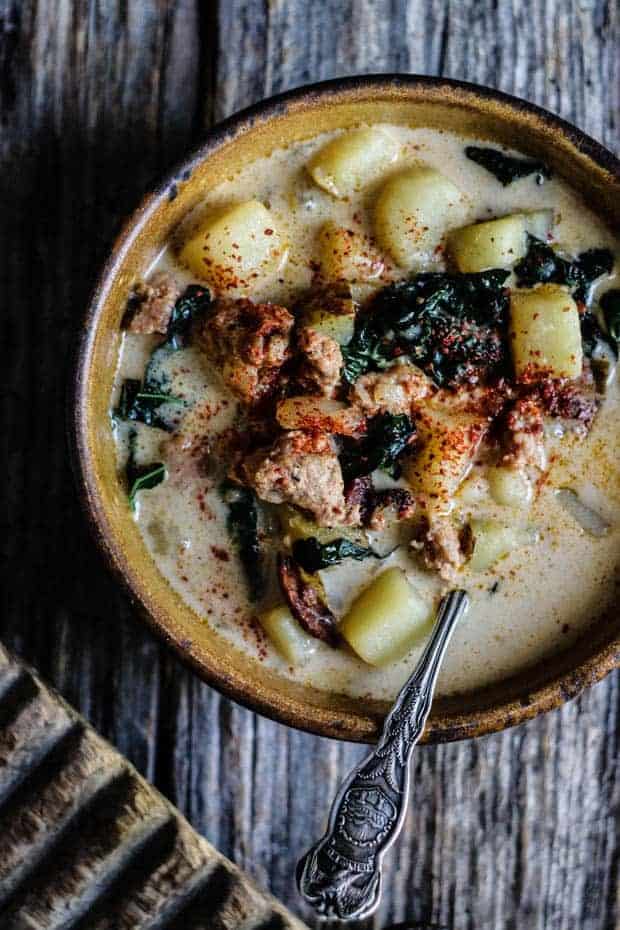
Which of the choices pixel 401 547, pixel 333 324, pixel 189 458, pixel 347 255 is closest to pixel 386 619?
pixel 401 547

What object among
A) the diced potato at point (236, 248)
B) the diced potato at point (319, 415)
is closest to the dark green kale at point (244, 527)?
the diced potato at point (319, 415)

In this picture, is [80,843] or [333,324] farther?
[80,843]

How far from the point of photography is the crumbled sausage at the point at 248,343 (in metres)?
2.86

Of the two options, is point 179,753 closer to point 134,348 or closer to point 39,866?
point 39,866

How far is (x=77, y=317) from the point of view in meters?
3.33

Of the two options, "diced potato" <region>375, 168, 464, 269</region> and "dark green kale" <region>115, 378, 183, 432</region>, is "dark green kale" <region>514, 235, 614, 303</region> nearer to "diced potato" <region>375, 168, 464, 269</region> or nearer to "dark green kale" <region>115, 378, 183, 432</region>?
"diced potato" <region>375, 168, 464, 269</region>

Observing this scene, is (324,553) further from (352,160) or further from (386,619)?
(352,160)

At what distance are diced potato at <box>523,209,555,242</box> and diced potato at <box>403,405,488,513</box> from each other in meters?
0.55

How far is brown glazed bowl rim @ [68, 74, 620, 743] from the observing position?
9.09 ft

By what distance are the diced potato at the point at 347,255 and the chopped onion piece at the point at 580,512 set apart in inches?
32.1

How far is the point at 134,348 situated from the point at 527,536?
123 centimetres

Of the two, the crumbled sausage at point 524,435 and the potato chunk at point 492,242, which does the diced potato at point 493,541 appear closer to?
the crumbled sausage at point 524,435

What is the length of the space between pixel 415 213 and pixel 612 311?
62cm

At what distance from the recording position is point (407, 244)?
296 centimetres
